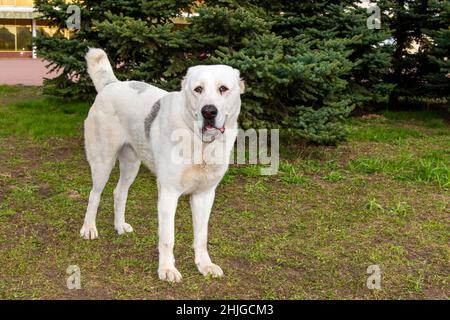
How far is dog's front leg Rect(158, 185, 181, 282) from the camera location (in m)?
3.69

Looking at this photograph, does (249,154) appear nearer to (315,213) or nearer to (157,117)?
(315,213)

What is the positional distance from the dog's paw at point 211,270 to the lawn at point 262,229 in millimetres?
76

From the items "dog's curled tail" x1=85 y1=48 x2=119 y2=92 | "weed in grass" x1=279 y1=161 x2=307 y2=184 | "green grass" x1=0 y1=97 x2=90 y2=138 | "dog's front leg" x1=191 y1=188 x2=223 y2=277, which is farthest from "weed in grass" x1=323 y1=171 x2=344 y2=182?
"green grass" x1=0 y1=97 x2=90 y2=138

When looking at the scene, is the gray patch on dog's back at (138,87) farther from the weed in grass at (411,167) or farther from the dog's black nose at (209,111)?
the weed in grass at (411,167)

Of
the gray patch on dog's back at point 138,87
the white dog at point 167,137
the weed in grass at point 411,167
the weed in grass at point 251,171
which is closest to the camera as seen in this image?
the white dog at point 167,137

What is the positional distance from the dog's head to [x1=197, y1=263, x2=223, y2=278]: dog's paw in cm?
101

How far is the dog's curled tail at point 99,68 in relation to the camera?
4.68 meters

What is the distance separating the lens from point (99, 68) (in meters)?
4.72

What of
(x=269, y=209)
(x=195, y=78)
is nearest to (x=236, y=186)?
(x=269, y=209)

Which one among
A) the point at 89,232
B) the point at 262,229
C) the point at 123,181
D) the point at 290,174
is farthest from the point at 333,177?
the point at 89,232

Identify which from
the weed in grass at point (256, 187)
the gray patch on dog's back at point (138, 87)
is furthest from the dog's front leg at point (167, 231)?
the weed in grass at point (256, 187)

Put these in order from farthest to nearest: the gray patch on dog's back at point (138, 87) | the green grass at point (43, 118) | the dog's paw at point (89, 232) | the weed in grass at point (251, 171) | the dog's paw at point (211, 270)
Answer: the green grass at point (43, 118) → the weed in grass at point (251, 171) → the dog's paw at point (89, 232) → the gray patch on dog's back at point (138, 87) → the dog's paw at point (211, 270)

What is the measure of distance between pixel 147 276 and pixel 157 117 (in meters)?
1.14

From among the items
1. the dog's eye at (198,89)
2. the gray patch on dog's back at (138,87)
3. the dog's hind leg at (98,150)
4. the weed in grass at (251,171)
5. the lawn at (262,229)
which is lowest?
the lawn at (262,229)
